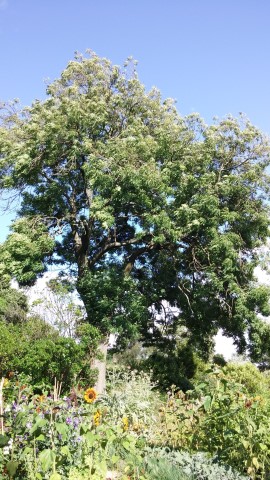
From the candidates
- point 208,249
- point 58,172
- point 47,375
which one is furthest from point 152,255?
point 47,375

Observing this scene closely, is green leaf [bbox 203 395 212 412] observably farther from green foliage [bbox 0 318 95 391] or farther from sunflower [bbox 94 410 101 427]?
green foliage [bbox 0 318 95 391]

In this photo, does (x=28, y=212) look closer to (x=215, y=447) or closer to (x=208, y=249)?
(x=208, y=249)

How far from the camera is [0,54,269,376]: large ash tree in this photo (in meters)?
14.2

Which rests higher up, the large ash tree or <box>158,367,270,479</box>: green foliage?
the large ash tree

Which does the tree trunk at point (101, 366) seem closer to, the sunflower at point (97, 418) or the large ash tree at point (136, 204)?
the large ash tree at point (136, 204)

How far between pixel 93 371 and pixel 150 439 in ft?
24.8

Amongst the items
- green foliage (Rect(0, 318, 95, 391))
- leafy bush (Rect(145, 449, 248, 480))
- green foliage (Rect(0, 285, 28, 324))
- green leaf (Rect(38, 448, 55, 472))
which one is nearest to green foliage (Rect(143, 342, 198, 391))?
green foliage (Rect(0, 318, 95, 391))

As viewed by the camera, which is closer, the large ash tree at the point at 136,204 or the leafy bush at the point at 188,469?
the leafy bush at the point at 188,469

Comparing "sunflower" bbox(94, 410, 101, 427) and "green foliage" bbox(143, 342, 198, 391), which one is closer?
"sunflower" bbox(94, 410, 101, 427)

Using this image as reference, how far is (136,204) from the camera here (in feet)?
48.8

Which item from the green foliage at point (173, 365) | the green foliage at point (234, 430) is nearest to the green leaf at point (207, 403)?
the green foliage at point (234, 430)

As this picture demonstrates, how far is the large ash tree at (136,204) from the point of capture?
1416 centimetres

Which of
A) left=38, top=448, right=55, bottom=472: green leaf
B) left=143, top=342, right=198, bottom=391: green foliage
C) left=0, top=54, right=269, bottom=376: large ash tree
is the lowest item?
left=38, top=448, right=55, bottom=472: green leaf

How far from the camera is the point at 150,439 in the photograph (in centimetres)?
663
